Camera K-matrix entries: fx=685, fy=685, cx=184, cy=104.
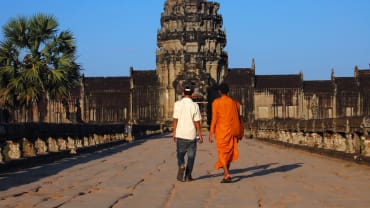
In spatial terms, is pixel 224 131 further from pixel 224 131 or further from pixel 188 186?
pixel 188 186

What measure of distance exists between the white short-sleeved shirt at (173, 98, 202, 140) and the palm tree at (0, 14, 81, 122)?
2196cm

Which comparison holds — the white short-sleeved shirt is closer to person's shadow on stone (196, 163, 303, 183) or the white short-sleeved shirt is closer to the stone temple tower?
person's shadow on stone (196, 163, 303, 183)

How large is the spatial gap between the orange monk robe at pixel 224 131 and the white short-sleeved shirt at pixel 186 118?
39 centimetres

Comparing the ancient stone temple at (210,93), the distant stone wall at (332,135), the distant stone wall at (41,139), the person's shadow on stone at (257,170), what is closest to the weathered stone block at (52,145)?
the distant stone wall at (41,139)

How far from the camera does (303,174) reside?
1264cm

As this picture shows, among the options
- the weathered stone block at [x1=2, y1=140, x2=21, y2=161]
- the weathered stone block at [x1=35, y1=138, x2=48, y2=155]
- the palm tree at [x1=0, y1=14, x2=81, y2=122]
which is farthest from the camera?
the palm tree at [x1=0, y1=14, x2=81, y2=122]

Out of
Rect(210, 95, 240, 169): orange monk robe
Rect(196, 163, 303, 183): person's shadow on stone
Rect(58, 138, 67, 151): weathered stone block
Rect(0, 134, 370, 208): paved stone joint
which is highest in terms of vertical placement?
Rect(210, 95, 240, 169): orange monk robe

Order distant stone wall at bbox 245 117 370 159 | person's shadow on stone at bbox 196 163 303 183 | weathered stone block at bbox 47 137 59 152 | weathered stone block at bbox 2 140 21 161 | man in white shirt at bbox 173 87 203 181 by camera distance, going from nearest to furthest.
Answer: man in white shirt at bbox 173 87 203 181 → person's shadow on stone at bbox 196 163 303 183 → distant stone wall at bbox 245 117 370 159 → weathered stone block at bbox 2 140 21 161 → weathered stone block at bbox 47 137 59 152

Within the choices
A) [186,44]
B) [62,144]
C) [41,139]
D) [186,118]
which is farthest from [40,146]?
[186,44]

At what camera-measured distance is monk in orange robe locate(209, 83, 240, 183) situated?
1150cm

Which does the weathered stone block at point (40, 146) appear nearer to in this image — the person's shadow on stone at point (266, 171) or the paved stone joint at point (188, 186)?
the paved stone joint at point (188, 186)

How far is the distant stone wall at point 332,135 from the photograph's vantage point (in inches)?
571

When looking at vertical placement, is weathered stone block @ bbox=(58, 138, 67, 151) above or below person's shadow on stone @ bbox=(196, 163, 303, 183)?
above

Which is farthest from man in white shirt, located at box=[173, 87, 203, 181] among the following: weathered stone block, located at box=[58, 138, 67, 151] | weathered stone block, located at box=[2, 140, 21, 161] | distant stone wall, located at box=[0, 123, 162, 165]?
weathered stone block, located at box=[58, 138, 67, 151]
